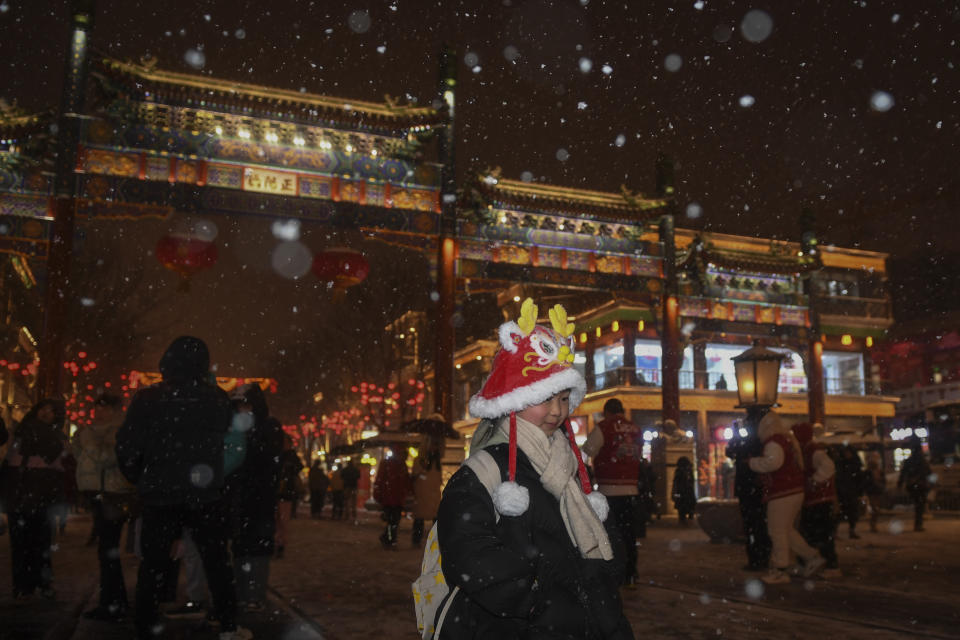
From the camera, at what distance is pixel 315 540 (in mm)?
13688

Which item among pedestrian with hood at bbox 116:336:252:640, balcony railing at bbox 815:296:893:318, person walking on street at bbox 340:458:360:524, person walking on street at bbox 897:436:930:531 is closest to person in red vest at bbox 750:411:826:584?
pedestrian with hood at bbox 116:336:252:640

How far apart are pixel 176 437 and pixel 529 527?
259 centimetres

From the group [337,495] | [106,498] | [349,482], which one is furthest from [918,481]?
[106,498]

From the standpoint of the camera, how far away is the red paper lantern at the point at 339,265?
52.0 feet

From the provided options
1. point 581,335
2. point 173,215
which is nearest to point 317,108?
point 173,215

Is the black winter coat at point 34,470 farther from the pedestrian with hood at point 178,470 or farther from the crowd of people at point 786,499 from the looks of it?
the crowd of people at point 786,499

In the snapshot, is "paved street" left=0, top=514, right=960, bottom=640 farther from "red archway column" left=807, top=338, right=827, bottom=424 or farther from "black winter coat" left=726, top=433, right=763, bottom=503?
"red archway column" left=807, top=338, right=827, bottom=424

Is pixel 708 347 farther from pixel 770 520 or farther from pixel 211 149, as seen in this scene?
pixel 770 520

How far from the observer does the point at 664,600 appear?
272 inches

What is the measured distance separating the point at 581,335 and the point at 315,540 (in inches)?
898

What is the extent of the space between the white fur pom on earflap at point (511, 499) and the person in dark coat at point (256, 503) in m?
3.95

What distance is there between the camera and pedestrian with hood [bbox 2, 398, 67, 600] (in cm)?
644

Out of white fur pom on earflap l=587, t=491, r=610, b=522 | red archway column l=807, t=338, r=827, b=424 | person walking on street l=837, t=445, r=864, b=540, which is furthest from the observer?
red archway column l=807, t=338, r=827, b=424

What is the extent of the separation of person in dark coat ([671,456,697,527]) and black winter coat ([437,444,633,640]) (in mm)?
18296
